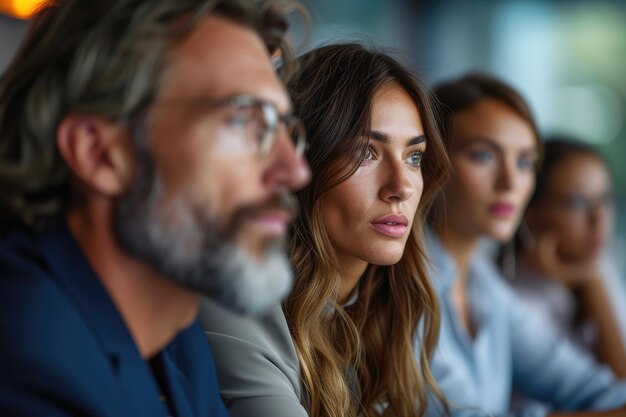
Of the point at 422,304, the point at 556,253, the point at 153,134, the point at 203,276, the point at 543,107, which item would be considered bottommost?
the point at 543,107

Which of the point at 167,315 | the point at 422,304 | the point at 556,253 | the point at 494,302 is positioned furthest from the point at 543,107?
the point at 167,315

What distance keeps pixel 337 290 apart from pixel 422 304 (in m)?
0.19

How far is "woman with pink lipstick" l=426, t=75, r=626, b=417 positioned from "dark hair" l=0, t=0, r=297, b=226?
0.91 meters

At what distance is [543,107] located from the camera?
17.1 feet

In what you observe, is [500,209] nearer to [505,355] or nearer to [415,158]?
[505,355]

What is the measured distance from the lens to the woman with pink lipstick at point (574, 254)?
208 centimetres

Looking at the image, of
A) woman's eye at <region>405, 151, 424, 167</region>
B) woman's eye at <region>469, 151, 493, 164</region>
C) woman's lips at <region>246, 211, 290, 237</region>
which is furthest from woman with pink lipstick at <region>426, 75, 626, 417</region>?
woman's lips at <region>246, 211, 290, 237</region>

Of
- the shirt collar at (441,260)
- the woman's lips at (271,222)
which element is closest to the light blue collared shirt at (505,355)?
the shirt collar at (441,260)

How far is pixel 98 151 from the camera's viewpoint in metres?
0.72

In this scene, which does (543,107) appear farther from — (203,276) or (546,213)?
(203,276)

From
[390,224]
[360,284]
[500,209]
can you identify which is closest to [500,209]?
[500,209]

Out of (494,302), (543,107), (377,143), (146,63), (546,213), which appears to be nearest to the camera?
(146,63)

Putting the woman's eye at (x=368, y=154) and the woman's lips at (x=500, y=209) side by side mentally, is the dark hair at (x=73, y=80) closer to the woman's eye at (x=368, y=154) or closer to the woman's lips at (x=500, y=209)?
the woman's eye at (x=368, y=154)

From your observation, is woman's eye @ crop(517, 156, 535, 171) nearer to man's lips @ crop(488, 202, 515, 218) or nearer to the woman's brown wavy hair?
man's lips @ crop(488, 202, 515, 218)
